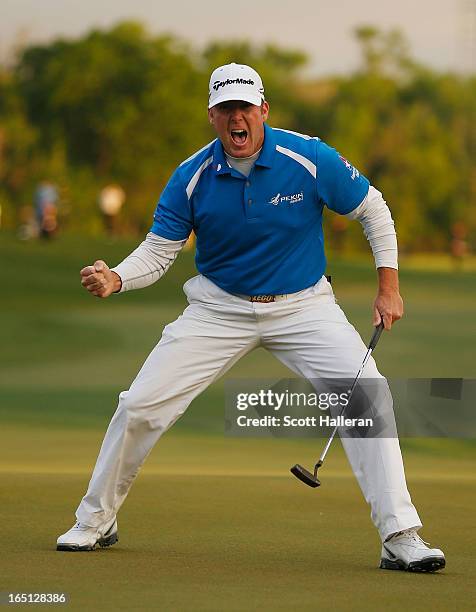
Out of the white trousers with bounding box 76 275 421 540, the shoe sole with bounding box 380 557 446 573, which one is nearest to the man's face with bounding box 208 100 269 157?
the white trousers with bounding box 76 275 421 540

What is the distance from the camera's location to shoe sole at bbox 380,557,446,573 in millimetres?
6562

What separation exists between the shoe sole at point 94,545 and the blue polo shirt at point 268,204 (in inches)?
51.2

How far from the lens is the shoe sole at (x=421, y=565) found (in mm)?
6562

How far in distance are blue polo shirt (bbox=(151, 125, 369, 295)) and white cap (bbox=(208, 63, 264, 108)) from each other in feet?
0.77

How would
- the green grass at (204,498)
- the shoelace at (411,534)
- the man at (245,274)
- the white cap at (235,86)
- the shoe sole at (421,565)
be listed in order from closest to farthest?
the green grass at (204,498)
the shoe sole at (421,565)
the shoelace at (411,534)
the white cap at (235,86)
the man at (245,274)

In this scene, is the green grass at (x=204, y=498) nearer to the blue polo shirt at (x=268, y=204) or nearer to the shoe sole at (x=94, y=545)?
the shoe sole at (x=94, y=545)

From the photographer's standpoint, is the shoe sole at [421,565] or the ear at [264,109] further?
the ear at [264,109]

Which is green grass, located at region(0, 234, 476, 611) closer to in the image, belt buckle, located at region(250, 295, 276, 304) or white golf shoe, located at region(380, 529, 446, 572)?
white golf shoe, located at region(380, 529, 446, 572)

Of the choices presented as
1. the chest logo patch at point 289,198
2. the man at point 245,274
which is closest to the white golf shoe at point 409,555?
the man at point 245,274

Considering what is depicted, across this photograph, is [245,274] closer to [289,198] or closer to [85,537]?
[289,198]

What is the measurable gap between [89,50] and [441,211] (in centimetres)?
2589

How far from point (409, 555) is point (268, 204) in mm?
1676

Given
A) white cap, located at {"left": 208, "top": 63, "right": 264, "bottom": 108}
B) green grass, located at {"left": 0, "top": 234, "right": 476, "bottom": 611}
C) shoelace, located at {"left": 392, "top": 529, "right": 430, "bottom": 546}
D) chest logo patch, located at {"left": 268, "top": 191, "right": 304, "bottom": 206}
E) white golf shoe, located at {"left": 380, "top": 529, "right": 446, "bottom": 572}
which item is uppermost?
white cap, located at {"left": 208, "top": 63, "right": 264, "bottom": 108}

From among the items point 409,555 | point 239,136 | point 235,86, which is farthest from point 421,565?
point 235,86
